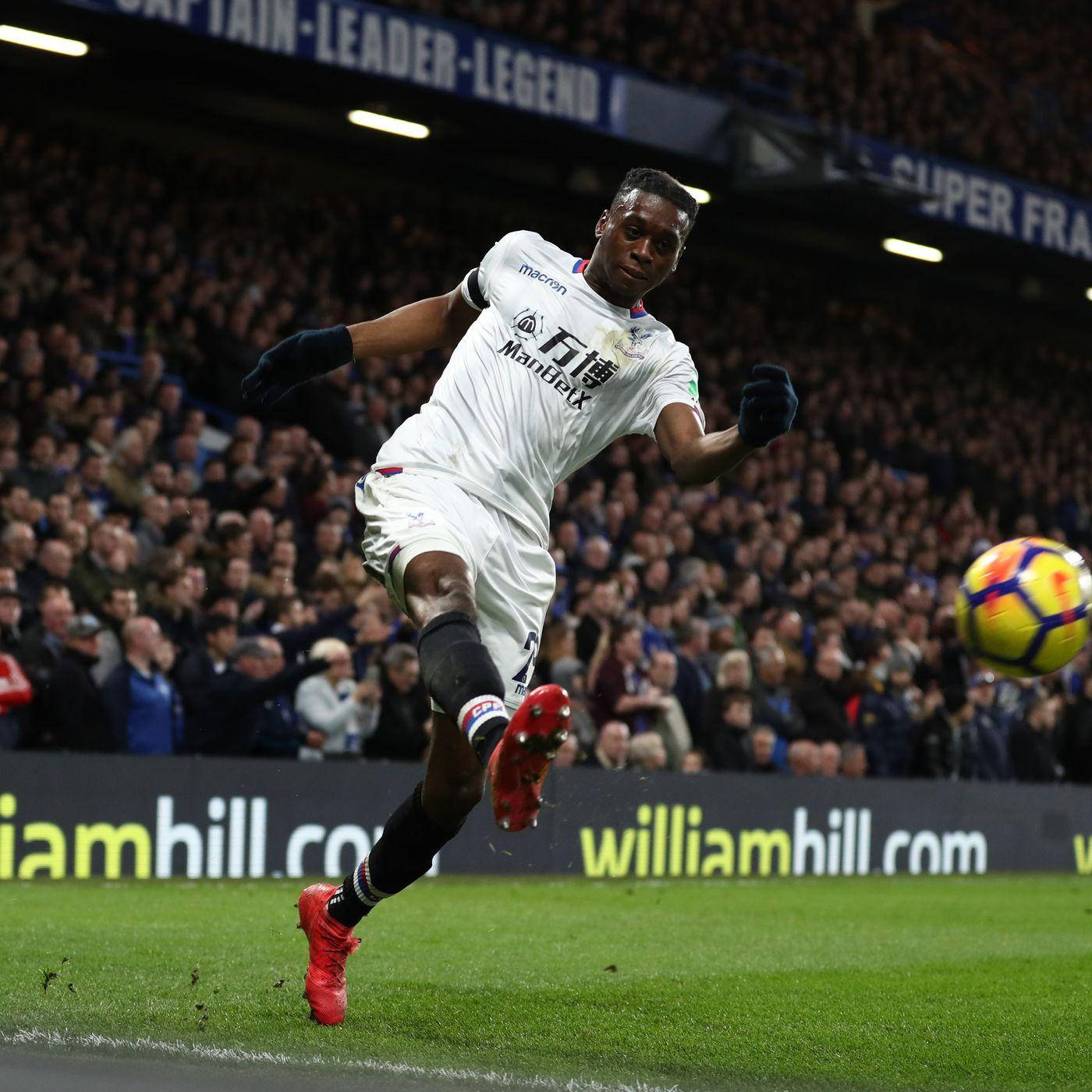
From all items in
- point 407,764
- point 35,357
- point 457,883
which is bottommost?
point 457,883

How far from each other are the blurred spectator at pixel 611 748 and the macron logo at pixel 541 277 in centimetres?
Answer: 747

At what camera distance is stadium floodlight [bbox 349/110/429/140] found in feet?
60.8

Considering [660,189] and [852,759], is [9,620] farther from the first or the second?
[852,759]

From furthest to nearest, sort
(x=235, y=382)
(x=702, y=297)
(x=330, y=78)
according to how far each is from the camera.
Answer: (x=702, y=297) < (x=330, y=78) < (x=235, y=382)

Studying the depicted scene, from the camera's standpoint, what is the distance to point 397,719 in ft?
40.5

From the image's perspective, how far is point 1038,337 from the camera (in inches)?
1182

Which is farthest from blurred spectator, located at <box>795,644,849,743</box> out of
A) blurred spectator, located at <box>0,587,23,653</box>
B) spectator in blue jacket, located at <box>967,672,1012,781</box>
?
A: blurred spectator, located at <box>0,587,23,653</box>

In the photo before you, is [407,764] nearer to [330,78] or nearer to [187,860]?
[187,860]

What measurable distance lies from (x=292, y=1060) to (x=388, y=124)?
15.4 m

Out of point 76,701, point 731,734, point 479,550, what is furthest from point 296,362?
point 731,734

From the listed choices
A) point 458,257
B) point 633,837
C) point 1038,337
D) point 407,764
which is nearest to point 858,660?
point 633,837

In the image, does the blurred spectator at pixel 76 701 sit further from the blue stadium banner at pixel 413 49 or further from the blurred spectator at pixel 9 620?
the blue stadium banner at pixel 413 49

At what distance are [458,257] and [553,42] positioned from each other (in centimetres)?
263

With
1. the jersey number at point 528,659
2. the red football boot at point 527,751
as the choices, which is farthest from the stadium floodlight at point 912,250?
the red football boot at point 527,751
